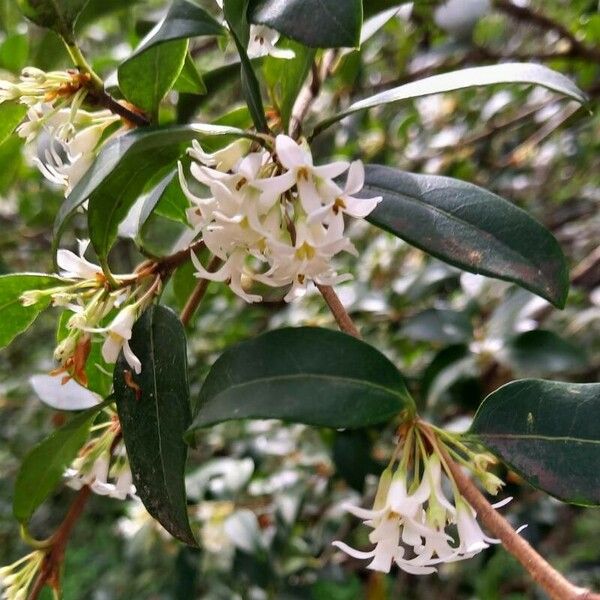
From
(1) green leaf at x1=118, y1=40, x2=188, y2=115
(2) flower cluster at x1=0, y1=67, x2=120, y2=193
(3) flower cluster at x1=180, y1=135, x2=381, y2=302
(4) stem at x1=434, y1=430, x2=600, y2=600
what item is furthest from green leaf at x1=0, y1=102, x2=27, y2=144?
(4) stem at x1=434, y1=430, x2=600, y2=600

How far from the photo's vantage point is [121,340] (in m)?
0.65

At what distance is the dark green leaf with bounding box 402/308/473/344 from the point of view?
1334 millimetres

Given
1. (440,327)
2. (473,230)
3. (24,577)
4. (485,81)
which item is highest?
(485,81)

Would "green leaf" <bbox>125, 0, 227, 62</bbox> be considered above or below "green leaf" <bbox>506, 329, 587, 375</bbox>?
above

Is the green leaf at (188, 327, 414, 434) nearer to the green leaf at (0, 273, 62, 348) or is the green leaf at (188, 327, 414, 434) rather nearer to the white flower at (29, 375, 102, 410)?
the green leaf at (0, 273, 62, 348)

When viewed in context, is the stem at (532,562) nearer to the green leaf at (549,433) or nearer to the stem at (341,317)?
the green leaf at (549,433)

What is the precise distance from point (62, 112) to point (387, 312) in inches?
40.2

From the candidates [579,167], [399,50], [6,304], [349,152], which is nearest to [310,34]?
[6,304]

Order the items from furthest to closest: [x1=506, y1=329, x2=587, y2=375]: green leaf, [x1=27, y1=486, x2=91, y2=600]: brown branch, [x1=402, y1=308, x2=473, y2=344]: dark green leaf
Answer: [x1=402, y1=308, x2=473, y2=344]: dark green leaf
[x1=506, y1=329, x2=587, y2=375]: green leaf
[x1=27, y1=486, x2=91, y2=600]: brown branch

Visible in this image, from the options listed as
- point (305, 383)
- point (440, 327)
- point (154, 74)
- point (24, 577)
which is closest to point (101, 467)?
point (24, 577)

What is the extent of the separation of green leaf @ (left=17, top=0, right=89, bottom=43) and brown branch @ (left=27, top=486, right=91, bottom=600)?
1.50 ft

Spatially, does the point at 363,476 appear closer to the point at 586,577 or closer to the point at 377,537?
the point at 377,537

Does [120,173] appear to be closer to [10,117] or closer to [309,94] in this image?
[10,117]

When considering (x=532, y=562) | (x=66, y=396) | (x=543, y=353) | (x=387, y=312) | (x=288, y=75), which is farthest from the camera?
(x=387, y=312)
